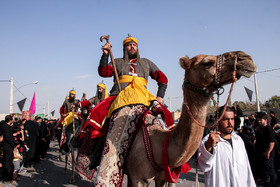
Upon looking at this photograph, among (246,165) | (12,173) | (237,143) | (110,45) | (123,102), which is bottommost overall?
(12,173)

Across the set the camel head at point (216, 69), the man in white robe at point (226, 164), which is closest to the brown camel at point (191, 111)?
the camel head at point (216, 69)

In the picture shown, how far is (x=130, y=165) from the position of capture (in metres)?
3.06

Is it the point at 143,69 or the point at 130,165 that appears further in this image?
the point at 143,69

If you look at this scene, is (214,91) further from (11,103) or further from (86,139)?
(11,103)

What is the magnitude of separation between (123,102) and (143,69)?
99 centimetres

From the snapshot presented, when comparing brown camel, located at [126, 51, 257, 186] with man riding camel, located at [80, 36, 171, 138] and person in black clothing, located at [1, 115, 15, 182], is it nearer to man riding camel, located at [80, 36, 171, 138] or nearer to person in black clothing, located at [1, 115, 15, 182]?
man riding camel, located at [80, 36, 171, 138]

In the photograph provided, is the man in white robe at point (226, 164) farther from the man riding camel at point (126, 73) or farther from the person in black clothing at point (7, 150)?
the person in black clothing at point (7, 150)

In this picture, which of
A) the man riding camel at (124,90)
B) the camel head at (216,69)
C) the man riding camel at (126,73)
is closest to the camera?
the camel head at (216,69)

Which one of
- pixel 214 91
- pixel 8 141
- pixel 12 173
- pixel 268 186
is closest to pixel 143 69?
pixel 214 91

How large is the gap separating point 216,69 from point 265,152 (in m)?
5.29

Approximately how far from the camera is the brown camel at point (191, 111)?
2.20 metres

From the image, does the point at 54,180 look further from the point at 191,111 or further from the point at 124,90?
the point at 191,111

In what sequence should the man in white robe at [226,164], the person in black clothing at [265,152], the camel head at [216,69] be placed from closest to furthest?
the camel head at [216,69]
the man in white robe at [226,164]
the person in black clothing at [265,152]

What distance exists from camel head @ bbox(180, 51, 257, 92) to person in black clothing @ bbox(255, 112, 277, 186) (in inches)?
198
